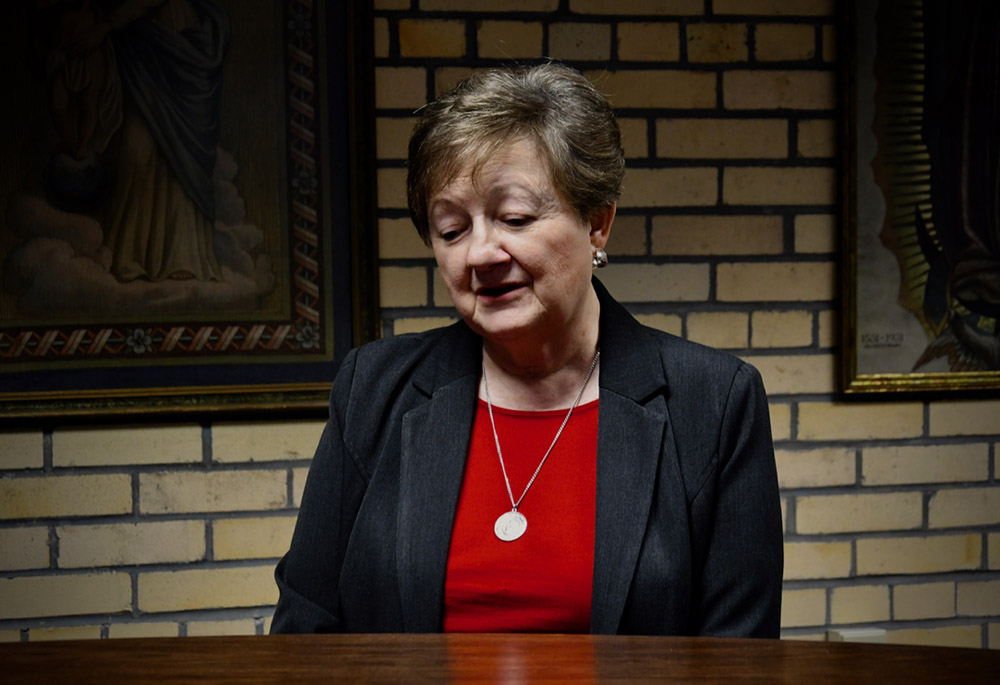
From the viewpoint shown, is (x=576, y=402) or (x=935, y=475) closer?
(x=576, y=402)

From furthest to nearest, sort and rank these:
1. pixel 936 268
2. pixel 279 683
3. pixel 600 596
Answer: pixel 936 268 < pixel 600 596 < pixel 279 683

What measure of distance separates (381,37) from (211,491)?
45.7 inches

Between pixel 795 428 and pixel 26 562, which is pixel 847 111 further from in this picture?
pixel 26 562

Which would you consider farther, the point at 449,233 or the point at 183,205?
the point at 183,205

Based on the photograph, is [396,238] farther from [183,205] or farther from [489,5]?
[489,5]

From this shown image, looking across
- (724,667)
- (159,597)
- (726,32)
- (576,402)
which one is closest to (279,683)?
(724,667)

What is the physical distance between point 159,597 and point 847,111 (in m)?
2.05

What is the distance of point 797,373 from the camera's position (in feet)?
7.03

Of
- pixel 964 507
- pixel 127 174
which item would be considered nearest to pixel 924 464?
pixel 964 507

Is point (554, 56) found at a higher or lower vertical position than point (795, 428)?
higher

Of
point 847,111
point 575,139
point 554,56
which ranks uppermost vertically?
point 554,56

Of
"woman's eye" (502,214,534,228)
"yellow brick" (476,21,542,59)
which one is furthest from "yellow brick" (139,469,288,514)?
"yellow brick" (476,21,542,59)

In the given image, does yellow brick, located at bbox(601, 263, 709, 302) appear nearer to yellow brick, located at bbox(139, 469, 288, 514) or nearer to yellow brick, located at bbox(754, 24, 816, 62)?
yellow brick, located at bbox(754, 24, 816, 62)

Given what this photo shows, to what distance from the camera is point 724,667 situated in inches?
33.7
